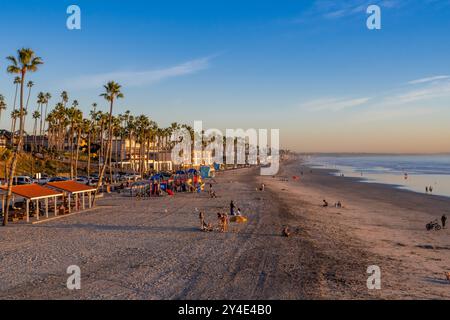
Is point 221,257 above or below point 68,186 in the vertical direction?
below

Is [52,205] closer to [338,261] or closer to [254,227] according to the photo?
[254,227]

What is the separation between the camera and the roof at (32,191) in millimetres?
24828

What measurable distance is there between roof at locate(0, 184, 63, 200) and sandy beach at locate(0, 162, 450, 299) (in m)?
2.02

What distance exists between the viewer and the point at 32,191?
85.4ft

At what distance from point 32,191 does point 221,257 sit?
15.7 meters

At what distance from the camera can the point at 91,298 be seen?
12430 millimetres
